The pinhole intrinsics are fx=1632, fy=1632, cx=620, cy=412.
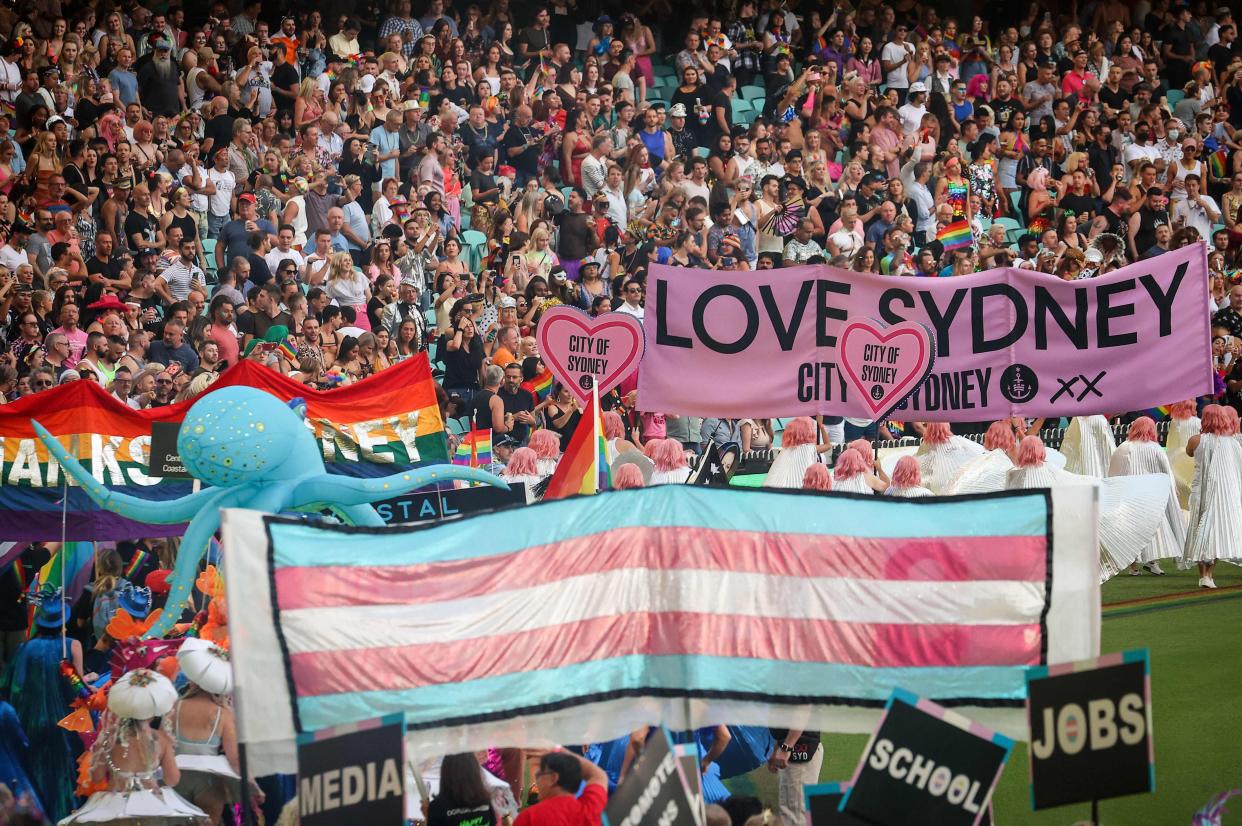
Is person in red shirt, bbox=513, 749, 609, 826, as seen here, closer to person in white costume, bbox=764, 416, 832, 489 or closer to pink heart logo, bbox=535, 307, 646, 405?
pink heart logo, bbox=535, 307, 646, 405

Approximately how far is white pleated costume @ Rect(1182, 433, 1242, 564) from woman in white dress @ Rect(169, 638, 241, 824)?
9.14 m

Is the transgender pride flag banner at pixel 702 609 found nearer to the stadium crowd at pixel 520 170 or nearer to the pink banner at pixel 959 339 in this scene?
the stadium crowd at pixel 520 170

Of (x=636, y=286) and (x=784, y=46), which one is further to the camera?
(x=784, y=46)

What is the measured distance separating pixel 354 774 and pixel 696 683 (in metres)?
1.38

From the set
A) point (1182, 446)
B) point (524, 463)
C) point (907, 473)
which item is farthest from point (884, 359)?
point (1182, 446)

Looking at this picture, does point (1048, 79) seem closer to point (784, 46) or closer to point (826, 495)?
point (784, 46)

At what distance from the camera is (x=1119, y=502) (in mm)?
13383

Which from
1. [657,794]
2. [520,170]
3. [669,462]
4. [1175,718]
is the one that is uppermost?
[520,170]

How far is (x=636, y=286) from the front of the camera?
17.4 metres

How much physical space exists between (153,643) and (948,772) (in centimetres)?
464

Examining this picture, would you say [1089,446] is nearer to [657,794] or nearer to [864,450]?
[864,450]

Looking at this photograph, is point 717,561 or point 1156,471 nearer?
point 717,561

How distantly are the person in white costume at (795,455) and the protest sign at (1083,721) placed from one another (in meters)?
9.16

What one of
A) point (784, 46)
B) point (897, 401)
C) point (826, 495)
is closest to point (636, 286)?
point (897, 401)
